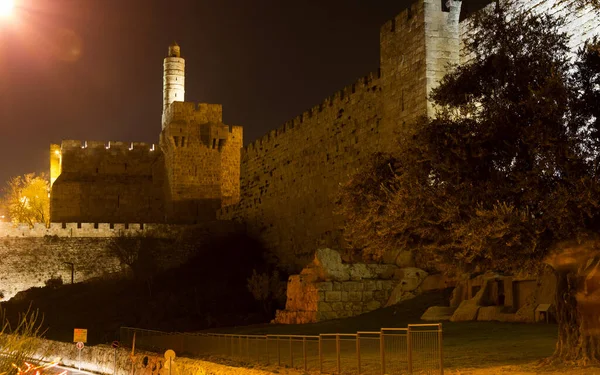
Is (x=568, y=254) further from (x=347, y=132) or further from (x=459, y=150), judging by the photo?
(x=347, y=132)

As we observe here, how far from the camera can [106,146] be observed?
36.2 metres

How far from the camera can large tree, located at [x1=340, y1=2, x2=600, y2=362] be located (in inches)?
306

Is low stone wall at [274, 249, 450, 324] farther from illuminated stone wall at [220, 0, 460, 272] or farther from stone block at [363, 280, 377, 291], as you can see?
illuminated stone wall at [220, 0, 460, 272]

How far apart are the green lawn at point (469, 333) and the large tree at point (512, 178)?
950 millimetres

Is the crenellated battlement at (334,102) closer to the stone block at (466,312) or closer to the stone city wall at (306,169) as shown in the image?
the stone city wall at (306,169)

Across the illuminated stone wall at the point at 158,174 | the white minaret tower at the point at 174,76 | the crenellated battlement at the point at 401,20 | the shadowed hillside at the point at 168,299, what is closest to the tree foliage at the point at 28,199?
the illuminated stone wall at the point at 158,174

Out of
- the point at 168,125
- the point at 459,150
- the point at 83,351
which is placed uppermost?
the point at 168,125

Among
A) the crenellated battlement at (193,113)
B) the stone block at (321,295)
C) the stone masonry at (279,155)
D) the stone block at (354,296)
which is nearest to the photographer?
the stone block at (321,295)

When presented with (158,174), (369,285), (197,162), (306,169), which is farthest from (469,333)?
(158,174)

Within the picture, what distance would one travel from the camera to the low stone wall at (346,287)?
52.4 feet

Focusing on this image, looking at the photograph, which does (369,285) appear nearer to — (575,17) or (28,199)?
(575,17)

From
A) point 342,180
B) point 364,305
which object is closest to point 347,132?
point 342,180

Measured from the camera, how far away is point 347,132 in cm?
2086

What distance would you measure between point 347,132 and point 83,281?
11419 millimetres
